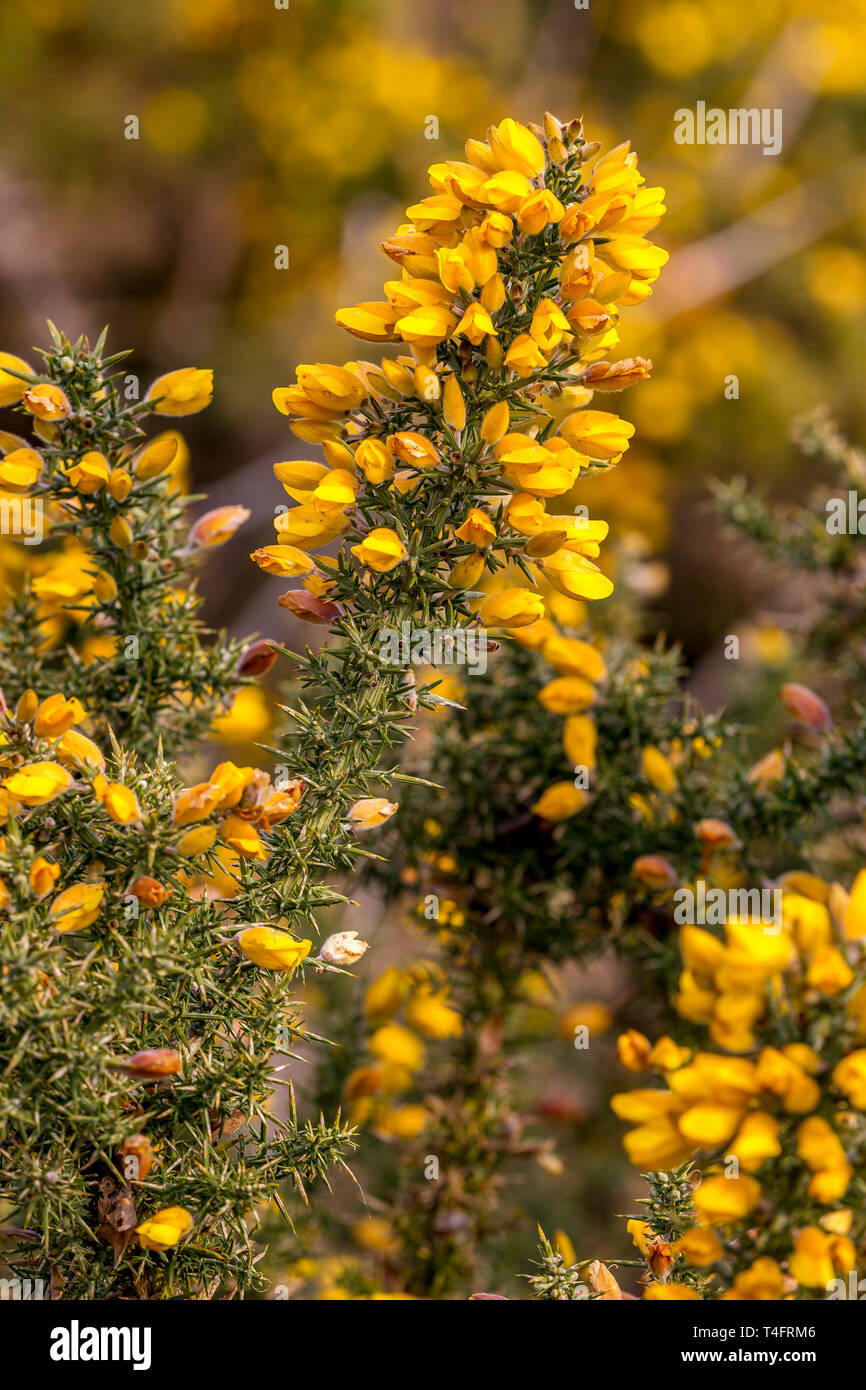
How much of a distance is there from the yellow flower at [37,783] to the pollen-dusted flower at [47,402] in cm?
30

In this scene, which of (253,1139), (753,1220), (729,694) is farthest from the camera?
(729,694)

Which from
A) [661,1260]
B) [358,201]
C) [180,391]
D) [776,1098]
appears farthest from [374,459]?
[358,201]

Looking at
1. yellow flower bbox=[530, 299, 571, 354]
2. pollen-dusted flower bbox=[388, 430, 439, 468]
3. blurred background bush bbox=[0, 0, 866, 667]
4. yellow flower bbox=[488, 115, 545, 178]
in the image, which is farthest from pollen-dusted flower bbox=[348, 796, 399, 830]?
blurred background bush bbox=[0, 0, 866, 667]

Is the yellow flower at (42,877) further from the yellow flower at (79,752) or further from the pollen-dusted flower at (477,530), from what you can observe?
the pollen-dusted flower at (477,530)

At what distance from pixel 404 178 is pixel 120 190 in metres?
1.03

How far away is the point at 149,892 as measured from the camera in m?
0.67

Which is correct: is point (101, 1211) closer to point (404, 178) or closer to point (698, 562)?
point (698, 562)

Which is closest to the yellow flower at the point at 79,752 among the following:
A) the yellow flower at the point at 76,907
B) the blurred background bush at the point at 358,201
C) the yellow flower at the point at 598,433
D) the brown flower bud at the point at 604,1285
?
the yellow flower at the point at 76,907

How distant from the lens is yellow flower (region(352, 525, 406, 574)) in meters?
0.69

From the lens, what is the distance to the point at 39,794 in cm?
67

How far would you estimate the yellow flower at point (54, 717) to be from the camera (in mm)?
768

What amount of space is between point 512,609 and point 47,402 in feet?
1.34

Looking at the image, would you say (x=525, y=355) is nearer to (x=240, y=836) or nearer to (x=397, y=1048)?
(x=240, y=836)
